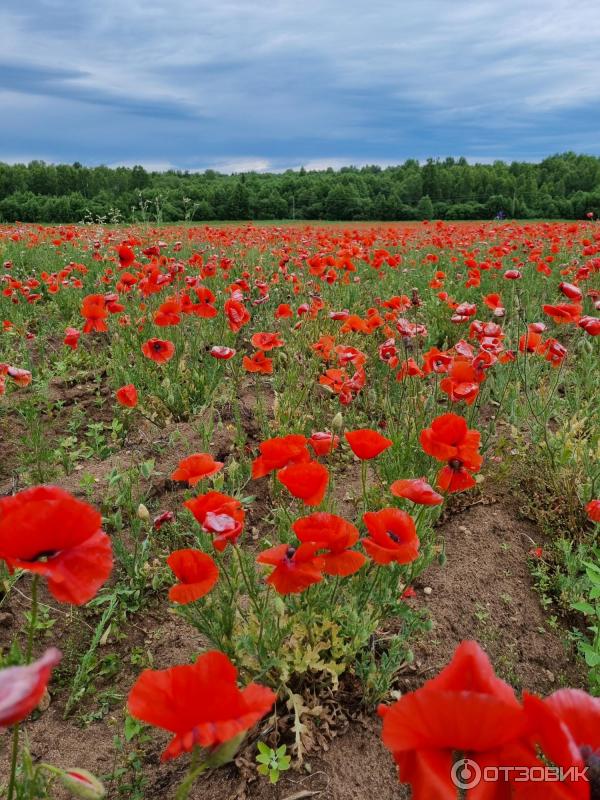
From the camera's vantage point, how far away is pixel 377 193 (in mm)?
28875

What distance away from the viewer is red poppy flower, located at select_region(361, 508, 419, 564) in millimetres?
1399

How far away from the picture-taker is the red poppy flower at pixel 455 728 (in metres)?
0.67

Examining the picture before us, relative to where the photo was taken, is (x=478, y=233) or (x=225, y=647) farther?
(x=478, y=233)

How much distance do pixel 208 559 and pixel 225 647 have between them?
1.82 feet

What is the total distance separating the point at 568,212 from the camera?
27469 mm

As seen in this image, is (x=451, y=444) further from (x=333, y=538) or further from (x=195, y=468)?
(x=195, y=468)

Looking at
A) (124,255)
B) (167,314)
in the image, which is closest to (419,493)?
(167,314)

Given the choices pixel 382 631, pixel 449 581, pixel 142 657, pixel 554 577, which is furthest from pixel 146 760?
pixel 554 577

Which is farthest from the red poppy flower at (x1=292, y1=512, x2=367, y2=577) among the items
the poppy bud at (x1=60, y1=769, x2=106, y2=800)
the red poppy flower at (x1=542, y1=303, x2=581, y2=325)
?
the red poppy flower at (x1=542, y1=303, x2=581, y2=325)

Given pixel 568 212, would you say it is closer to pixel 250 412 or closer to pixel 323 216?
pixel 323 216

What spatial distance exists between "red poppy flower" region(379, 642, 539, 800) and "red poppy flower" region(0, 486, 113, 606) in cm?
54

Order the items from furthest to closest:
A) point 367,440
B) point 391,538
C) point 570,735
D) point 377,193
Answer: point 377,193 < point 367,440 < point 391,538 < point 570,735

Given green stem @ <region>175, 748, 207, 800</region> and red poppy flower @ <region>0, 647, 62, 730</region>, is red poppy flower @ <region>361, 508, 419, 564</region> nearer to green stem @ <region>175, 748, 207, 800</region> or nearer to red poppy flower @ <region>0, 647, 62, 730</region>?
green stem @ <region>175, 748, 207, 800</region>

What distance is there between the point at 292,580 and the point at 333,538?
15 centimetres
